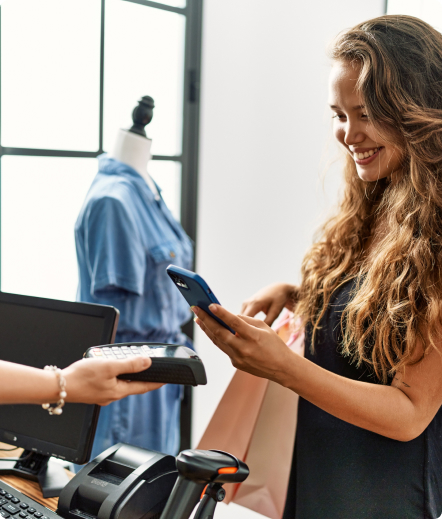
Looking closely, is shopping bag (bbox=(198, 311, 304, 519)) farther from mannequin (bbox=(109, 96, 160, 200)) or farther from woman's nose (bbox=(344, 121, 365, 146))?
mannequin (bbox=(109, 96, 160, 200))

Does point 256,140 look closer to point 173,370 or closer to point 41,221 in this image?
point 41,221

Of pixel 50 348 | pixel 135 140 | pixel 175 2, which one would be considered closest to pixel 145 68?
pixel 175 2

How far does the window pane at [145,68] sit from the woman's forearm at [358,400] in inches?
57.5

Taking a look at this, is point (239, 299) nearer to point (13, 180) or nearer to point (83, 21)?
point (13, 180)

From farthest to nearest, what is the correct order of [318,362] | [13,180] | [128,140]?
[13,180], [128,140], [318,362]

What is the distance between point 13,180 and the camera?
2.11 meters

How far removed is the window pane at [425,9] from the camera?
7.94ft

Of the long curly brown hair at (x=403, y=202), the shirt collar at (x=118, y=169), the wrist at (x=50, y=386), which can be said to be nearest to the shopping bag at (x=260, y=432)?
the long curly brown hair at (x=403, y=202)

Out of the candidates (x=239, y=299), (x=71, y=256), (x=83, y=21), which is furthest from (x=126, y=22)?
(x=239, y=299)

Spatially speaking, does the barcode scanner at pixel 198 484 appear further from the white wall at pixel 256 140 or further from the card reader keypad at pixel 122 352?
the white wall at pixel 256 140

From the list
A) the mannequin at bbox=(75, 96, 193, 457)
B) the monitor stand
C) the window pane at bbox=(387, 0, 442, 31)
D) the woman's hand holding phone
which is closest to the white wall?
the window pane at bbox=(387, 0, 442, 31)

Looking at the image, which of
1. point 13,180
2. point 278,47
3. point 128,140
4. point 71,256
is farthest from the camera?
point 278,47

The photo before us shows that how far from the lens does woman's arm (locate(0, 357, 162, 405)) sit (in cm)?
77

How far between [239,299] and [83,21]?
1369 mm
